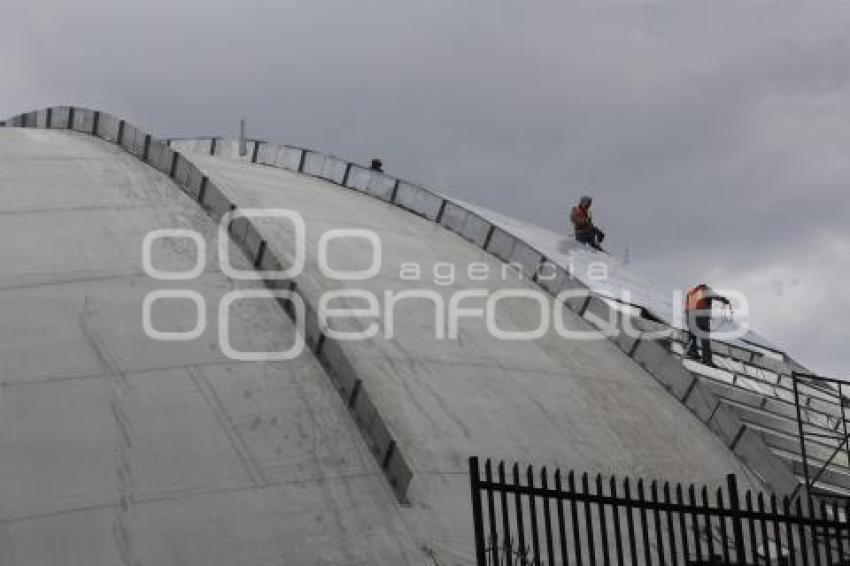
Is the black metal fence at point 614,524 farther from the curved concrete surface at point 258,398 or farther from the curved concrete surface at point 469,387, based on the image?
the curved concrete surface at point 258,398

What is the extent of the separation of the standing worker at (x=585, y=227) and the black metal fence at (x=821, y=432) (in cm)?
498

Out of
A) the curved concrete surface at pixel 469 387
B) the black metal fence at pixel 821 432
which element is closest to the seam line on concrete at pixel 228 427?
the curved concrete surface at pixel 469 387

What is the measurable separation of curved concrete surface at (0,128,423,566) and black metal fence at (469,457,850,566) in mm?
1412

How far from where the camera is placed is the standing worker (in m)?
26.8

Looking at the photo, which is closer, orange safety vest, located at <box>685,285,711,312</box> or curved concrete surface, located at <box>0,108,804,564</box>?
curved concrete surface, located at <box>0,108,804,564</box>

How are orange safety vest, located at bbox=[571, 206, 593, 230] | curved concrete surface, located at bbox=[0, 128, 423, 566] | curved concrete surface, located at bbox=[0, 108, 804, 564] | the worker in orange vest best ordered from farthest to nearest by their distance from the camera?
orange safety vest, located at bbox=[571, 206, 593, 230]
the worker in orange vest
curved concrete surface, located at bbox=[0, 108, 804, 564]
curved concrete surface, located at bbox=[0, 128, 423, 566]

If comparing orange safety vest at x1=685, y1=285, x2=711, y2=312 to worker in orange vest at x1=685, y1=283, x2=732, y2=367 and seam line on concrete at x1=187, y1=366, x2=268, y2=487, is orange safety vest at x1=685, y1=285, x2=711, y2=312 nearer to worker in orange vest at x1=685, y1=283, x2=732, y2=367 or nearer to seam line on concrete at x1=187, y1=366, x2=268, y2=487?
worker in orange vest at x1=685, y1=283, x2=732, y2=367

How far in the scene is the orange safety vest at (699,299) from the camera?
23.6m

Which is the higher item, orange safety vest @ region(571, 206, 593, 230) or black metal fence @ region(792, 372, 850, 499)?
orange safety vest @ region(571, 206, 593, 230)

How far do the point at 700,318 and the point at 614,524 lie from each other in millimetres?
13125

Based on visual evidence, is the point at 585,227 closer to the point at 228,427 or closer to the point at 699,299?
the point at 699,299

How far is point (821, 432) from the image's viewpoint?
2127 centimetres

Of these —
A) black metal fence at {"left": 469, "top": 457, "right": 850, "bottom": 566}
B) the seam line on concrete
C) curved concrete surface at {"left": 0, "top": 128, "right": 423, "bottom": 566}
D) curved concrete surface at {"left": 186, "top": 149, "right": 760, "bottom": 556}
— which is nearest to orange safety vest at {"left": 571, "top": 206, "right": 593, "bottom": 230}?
curved concrete surface at {"left": 186, "top": 149, "right": 760, "bottom": 556}

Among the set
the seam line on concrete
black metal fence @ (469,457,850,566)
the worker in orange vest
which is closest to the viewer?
black metal fence @ (469,457,850,566)
